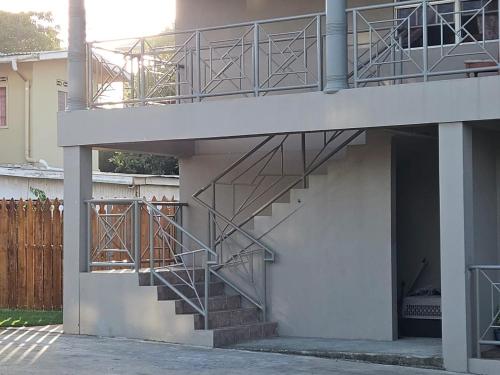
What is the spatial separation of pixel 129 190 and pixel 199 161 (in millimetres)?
8650

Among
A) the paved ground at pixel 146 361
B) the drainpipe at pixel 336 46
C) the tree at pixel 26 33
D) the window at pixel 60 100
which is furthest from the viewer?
the tree at pixel 26 33

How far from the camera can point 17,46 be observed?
145 ft

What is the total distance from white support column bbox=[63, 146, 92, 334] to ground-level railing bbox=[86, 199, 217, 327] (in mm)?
133

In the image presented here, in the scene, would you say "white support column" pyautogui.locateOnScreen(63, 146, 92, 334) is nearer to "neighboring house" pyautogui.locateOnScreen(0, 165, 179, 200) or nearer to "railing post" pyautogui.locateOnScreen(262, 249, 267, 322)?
"railing post" pyautogui.locateOnScreen(262, 249, 267, 322)

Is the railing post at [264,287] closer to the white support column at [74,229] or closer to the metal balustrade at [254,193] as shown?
the metal balustrade at [254,193]

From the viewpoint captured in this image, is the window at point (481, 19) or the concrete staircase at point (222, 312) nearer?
the concrete staircase at point (222, 312)

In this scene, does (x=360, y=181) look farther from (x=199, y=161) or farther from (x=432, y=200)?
(x=199, y=161)

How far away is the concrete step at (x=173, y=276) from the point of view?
13305 millimetres

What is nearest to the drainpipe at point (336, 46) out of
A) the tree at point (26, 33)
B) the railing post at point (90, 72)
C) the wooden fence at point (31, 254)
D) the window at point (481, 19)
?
the window at point (481, 19)

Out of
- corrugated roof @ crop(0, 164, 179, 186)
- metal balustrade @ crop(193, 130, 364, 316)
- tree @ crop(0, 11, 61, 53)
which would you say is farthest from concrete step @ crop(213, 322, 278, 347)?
tree @ crop(0, 11, 61, 53)

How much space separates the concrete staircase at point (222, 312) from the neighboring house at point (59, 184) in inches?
367

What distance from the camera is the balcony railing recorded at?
12.7 m

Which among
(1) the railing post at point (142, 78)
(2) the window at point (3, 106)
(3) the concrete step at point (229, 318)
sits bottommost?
(3) the concrete step at point (229, 318)

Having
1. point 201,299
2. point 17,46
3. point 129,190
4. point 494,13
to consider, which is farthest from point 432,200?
point 17,46
